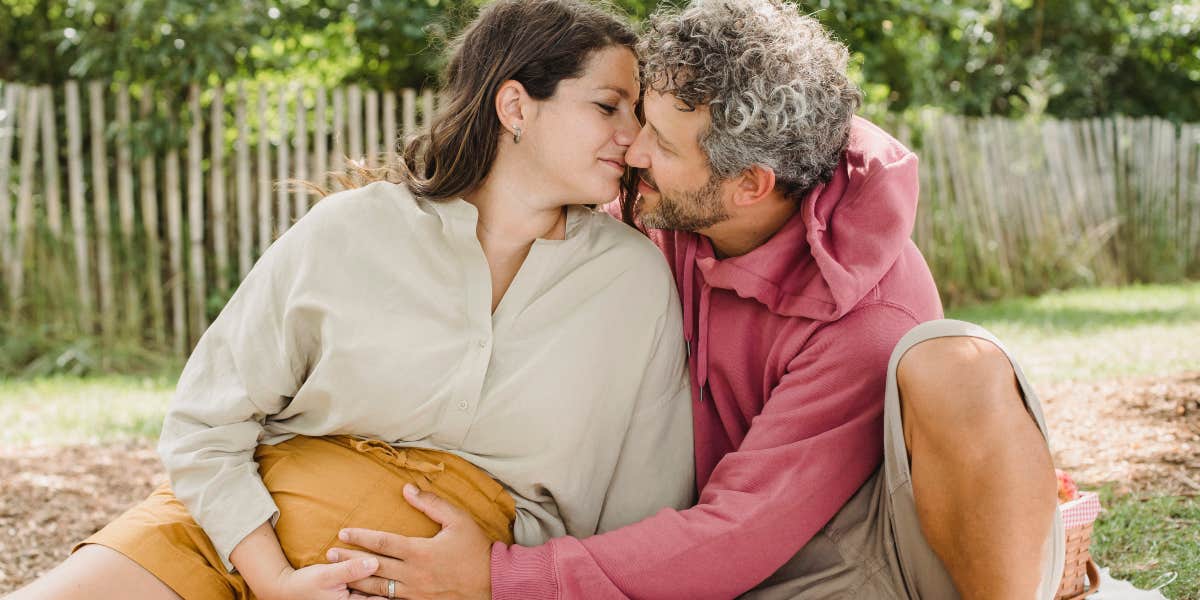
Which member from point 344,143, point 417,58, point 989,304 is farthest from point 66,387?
point 989,304

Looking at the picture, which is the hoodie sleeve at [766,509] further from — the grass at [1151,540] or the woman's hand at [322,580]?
the grass at [1151,540]

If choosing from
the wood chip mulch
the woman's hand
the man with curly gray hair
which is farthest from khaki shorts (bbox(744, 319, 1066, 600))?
the wood chip mulch

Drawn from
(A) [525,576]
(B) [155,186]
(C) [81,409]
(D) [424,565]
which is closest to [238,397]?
(D) [424,565]

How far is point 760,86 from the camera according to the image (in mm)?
2535

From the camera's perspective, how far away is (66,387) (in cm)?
592

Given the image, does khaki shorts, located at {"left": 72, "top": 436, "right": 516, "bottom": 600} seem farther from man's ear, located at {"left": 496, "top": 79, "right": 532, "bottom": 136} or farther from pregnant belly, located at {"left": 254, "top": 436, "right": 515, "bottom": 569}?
man's ear, located at {"left": 496, "top": 79, "right": 532, "bottom": 136}

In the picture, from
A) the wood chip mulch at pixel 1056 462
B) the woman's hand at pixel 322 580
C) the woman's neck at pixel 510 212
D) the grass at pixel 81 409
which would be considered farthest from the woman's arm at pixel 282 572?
the grass at pixel 81 409

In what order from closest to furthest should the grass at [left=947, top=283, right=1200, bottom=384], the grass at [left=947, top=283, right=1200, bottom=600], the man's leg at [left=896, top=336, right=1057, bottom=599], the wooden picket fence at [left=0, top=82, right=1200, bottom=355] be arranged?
the man's leg at [left=896, top=336, right=1057, bottom=599] → the grass at [left=947, top=283, right=1200, bottom=600] → the grass at [left=947, top=283, right=1200, bottom=384] → the wooden picket fence at [left=0, top=82, right=1200, bottom=355]

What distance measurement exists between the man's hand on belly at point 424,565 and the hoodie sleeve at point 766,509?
0.18ft

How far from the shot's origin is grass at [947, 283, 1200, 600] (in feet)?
10.3

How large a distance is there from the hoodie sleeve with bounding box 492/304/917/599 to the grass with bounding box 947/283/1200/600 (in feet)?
4.00

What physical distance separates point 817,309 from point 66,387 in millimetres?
4905

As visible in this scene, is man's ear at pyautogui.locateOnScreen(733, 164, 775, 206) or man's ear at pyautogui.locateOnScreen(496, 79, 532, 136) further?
man's ear at pyautogui.locateOnScreen(496, 79, 532, 136)

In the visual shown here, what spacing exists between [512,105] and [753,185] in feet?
2.09
